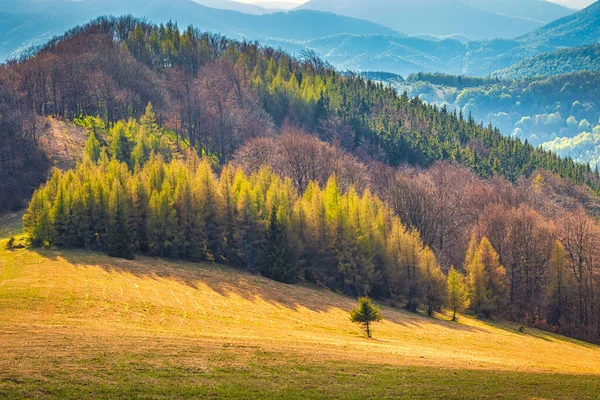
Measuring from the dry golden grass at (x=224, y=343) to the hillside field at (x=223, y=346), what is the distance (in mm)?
117

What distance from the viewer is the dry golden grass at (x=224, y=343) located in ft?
87.2

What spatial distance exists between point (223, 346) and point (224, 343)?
91 centimetres

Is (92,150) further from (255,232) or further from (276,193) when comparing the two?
(255,232)

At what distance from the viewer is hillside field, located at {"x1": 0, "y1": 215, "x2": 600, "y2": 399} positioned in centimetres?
2614

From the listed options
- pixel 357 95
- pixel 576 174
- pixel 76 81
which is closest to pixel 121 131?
pixel 76 81

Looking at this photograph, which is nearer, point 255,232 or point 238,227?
point 238,227

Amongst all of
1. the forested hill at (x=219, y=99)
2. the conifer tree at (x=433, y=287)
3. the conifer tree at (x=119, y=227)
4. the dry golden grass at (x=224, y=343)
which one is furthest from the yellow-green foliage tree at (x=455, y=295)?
the forested hill at (x=219, y=99)

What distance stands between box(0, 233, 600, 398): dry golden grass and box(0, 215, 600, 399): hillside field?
12 cm

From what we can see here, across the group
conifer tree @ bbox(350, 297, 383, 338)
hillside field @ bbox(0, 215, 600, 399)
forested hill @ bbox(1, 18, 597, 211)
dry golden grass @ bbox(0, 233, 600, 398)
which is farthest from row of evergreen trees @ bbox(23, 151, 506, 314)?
forested hill @ bbox(1, 18, 597, 211)

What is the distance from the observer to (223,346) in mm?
33219

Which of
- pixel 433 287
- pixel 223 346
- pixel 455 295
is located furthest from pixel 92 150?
pixel 223 346

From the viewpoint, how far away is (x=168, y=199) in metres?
72.8

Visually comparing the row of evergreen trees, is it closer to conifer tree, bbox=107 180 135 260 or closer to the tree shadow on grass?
conifer tree, bbox=107 180 135 260

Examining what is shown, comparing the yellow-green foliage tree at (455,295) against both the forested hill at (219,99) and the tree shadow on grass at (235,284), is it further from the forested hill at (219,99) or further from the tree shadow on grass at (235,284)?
the forested hill at (219,99)
